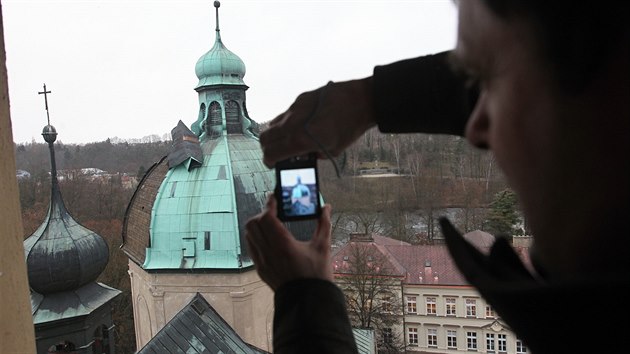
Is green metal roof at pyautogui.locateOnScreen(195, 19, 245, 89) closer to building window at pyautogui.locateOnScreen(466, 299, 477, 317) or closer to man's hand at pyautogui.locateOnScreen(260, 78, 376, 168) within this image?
man's hand at pyautogui.locateOnScreen(260, 78, 376, 168)

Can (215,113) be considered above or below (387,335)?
above

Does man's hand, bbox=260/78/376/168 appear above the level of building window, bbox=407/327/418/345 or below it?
above

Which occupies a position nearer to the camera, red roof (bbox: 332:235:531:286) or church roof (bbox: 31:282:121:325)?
church roof (bbox: 31:282:121:325)

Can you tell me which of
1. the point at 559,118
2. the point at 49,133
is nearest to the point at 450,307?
the point at 49,133

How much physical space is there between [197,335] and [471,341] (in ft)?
27.1

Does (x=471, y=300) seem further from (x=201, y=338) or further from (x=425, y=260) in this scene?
(x=201, y=338)

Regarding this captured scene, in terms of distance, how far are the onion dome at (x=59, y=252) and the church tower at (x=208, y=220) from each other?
132 cm

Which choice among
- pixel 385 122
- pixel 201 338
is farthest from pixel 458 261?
pixel 201 338

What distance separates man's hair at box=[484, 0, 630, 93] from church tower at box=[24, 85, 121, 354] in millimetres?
5402

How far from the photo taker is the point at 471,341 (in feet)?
39.8

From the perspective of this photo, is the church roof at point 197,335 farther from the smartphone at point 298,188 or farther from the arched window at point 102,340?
the smartphone at point 298,188

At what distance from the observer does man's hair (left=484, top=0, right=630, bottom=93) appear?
1.50 ft

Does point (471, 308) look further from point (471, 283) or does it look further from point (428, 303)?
point (471, 283)

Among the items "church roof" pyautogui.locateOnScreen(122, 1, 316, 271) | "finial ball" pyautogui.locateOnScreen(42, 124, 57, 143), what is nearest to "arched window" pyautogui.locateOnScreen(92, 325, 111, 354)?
"church roof" pyautogui.locateOnScreen(122, 1, 316, 271)
